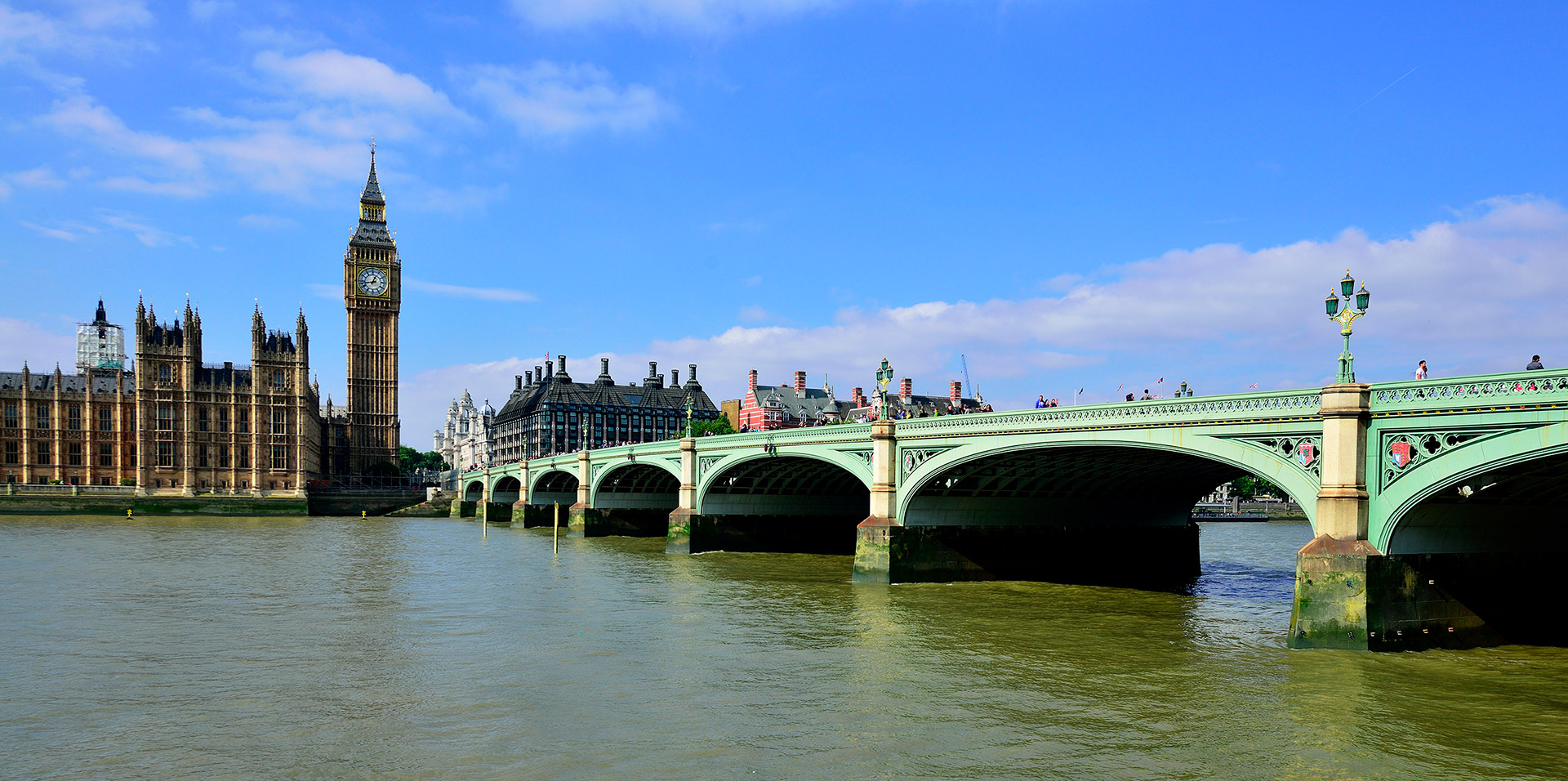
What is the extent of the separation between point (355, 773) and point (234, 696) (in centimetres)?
591

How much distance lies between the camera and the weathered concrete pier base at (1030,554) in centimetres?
3778

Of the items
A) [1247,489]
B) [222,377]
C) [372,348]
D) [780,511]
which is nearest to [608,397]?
[372,348]

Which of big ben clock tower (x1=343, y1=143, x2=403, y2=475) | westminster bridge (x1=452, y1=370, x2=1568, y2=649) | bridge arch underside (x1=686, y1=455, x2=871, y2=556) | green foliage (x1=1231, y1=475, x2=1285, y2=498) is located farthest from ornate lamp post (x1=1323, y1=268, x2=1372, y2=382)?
big ben clock tower (x1=343, y1=143, x2=403, y2=475)

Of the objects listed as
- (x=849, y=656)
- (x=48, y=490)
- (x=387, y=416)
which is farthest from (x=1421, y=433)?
(x=387, y=416)

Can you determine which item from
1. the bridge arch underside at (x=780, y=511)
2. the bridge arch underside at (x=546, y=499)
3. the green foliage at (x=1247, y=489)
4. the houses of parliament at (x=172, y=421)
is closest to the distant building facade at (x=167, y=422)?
the houses of parliament at (x=172, y=421)

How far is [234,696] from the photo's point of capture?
18625mm

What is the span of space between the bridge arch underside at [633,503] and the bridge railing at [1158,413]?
39.0 metres

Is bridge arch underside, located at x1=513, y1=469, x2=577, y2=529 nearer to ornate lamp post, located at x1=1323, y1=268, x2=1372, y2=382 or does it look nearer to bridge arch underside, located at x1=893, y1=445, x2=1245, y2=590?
bridge arch underside, located at x1=893, y1=445, x2=1245, y2=590

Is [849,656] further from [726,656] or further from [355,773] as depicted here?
[355,773]

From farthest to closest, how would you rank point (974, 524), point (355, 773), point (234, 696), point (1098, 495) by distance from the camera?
point (1098, 495)
point (974, 524)
point (234, 696)
point (355, 773)

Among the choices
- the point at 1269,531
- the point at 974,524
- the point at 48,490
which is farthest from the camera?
the point at 48,490

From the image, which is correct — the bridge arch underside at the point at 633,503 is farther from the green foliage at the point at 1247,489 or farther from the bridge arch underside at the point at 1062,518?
the green foliage at the point at 1247,489

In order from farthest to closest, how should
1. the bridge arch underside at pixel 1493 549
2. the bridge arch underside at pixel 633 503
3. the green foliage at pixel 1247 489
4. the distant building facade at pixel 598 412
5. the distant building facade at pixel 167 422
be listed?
the distant building facade at pixel 598 412 < the green foliage at pixel 1247 489 < the distant building facade at pixel 167 422 < the bridge arch underside at pixel 633 503 < the bridge arch underside at pixel 1493 549

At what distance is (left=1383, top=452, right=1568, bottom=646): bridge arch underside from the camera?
2277 cm
